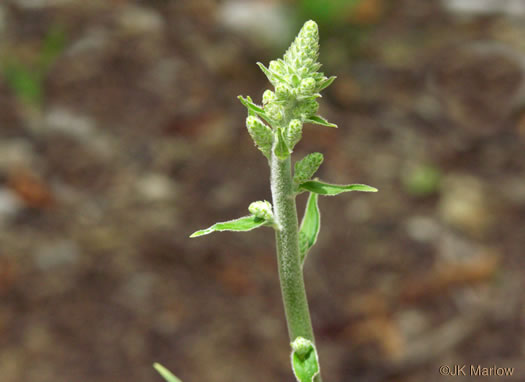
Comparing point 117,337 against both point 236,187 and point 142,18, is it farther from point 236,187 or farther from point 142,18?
point 142,18

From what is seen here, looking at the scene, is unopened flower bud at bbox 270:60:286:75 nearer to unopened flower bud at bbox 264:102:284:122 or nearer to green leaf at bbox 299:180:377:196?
unopened flower bud at bbox 264:102:284:122

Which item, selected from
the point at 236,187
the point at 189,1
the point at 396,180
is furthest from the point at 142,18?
the point at 396,180

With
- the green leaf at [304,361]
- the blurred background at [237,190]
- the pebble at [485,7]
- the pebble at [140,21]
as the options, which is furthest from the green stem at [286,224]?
the pebble at [485,7]

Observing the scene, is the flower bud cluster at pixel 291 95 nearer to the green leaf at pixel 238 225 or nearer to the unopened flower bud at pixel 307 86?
the unopened flower bud at pixel 307 86

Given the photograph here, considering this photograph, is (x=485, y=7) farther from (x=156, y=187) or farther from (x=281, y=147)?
(x=281, y=147)

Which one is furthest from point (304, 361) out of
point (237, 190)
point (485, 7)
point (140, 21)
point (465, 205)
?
point (485, 7)

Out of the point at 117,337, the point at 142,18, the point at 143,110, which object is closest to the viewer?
the point at 117,337
